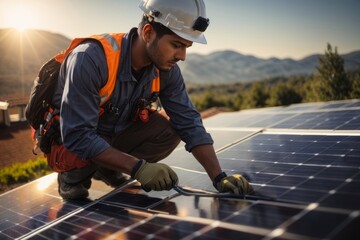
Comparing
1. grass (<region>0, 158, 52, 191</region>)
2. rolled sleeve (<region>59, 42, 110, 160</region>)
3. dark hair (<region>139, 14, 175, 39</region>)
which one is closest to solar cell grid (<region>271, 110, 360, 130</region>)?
dark hair (<region>139, 14, 175, 39</region>)

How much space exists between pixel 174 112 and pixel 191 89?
15496 cm

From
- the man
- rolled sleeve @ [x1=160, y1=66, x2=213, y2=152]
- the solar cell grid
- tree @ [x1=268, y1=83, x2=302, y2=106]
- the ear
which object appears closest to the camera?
the man

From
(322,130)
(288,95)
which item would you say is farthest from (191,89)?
(322,130)

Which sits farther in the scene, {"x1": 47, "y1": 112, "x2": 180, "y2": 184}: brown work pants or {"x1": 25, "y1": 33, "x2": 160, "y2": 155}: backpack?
{"x1": 47, "y1": 112, "x2": 180, "y2": 184}: brown work pants

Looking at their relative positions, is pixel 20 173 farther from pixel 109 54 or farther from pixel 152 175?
pixel 152 175

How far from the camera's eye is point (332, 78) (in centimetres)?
4597

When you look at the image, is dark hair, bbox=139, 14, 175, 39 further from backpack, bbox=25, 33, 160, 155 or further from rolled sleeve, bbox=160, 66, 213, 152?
rolled sleeve, bbox=160, 66, 213, 152

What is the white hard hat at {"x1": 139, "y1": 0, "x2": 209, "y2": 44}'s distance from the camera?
159 inches

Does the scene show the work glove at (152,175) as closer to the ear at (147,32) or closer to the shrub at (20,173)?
the ear at (147,32)

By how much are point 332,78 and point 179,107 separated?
45902 mm

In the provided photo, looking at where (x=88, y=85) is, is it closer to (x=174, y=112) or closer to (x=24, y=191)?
(x=174, y=112)

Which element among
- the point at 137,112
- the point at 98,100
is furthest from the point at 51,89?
the point at 137,112

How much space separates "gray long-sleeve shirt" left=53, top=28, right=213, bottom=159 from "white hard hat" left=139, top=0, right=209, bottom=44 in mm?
553

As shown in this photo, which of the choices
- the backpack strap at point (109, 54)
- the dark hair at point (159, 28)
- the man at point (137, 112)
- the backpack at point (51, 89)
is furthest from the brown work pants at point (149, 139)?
the dark hair at point (159, 28)
